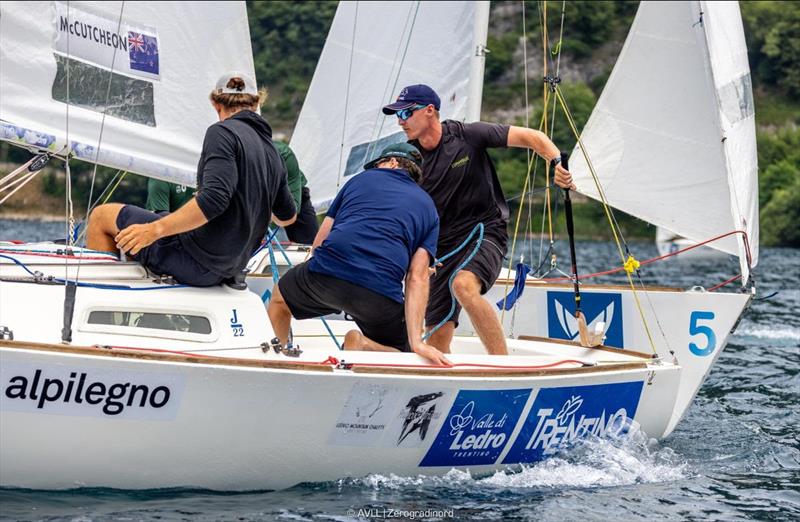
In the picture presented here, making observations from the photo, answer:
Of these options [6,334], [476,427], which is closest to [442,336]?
[476,427]

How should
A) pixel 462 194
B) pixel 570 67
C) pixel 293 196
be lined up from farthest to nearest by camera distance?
1. pixel 570 67
2. pixel 293 196
3. pixel 462 194

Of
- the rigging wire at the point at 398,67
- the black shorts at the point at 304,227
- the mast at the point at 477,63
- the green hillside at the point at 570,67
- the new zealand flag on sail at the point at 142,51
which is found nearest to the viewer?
the black shorts at the point at 304,227

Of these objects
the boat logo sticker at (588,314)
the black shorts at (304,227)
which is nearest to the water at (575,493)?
the boat logo sticker at (588,314)

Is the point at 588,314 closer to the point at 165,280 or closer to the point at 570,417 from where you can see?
the point at 570,417

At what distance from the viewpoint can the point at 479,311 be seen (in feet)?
22.8

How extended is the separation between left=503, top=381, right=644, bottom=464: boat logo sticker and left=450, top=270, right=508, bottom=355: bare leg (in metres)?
0.72

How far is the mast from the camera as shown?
36.4 feet

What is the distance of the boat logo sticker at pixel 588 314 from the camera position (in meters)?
9.08

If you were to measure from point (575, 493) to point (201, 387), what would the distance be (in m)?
1.99

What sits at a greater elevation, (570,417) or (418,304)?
(418,304)

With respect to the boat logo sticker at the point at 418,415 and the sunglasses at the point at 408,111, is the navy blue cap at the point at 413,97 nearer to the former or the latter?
the sunglasses at the point at 408,111

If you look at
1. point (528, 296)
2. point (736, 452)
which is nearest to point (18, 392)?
point (736, 452)

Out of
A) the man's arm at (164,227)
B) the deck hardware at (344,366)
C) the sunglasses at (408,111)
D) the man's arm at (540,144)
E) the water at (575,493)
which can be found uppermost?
the sunglasses at (408,111)

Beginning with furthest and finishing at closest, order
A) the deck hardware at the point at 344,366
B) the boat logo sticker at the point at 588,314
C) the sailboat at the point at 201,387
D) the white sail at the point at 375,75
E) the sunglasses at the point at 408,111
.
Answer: the white sail at the point at 375,75 → the boat logo sticker at the point at 588,314 → the sunglasses at the point at 408,111 → the deck hardware at the point at 344,366 → the sailboat at the point at 201,387
